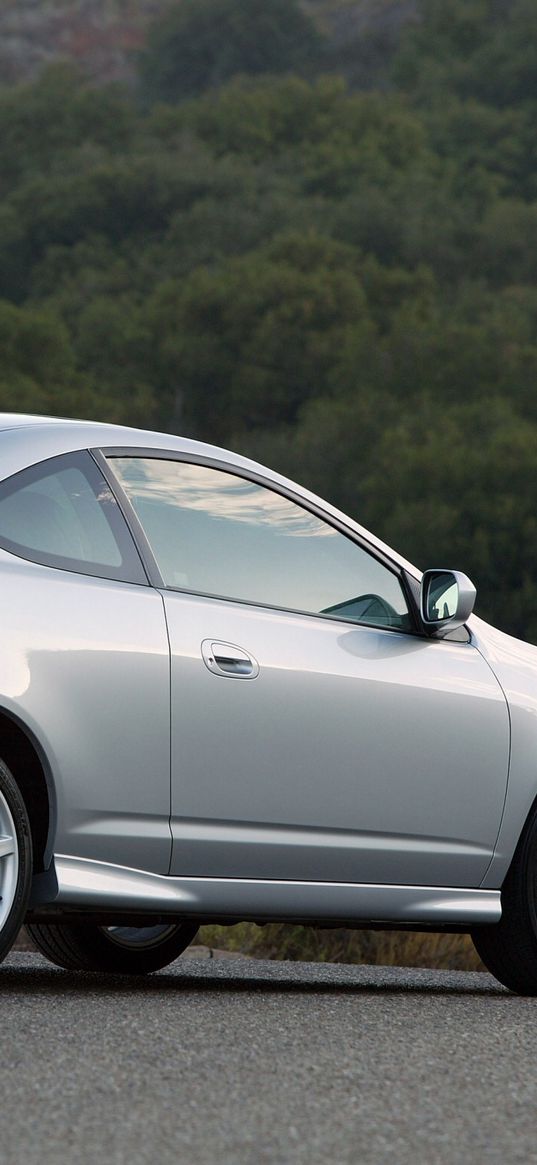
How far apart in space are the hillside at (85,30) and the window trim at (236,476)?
545ft

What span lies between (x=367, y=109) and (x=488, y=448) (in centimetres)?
4640

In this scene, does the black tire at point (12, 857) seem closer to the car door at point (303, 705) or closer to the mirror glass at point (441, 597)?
the car door at point (303, 705)

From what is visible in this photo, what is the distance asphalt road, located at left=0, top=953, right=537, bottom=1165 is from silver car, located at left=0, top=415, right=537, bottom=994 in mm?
337

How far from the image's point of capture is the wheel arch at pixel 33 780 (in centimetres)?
555

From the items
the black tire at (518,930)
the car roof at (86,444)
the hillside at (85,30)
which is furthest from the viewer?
the hillside at (85,30)

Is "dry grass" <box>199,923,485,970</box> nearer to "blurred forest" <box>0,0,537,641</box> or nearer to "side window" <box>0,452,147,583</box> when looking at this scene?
"side window" <box>0,452,147,583</box>

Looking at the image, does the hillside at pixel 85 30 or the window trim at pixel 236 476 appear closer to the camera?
the window trim at pixel 236 476

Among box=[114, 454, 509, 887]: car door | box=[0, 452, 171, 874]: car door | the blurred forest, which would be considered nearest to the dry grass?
box=[114, 454, 509, 887]: car door

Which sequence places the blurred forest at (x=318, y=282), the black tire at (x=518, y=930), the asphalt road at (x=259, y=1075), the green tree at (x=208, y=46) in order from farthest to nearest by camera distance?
the green tree at (x=208, y=46) → the blurred forest at (x=318, y=282) → the black tire at (x=518, y=930) → the asphalt road at (x=259, y=1075)

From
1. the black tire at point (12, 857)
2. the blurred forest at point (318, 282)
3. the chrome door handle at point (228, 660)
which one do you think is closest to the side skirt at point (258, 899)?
the black tire at point (12, 857)

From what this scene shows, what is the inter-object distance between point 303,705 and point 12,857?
110 centimetres

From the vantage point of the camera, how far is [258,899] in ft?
20.1

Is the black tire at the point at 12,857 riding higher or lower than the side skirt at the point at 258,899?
higher

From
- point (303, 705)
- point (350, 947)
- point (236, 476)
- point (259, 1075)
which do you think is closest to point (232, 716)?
point (303, 705)
